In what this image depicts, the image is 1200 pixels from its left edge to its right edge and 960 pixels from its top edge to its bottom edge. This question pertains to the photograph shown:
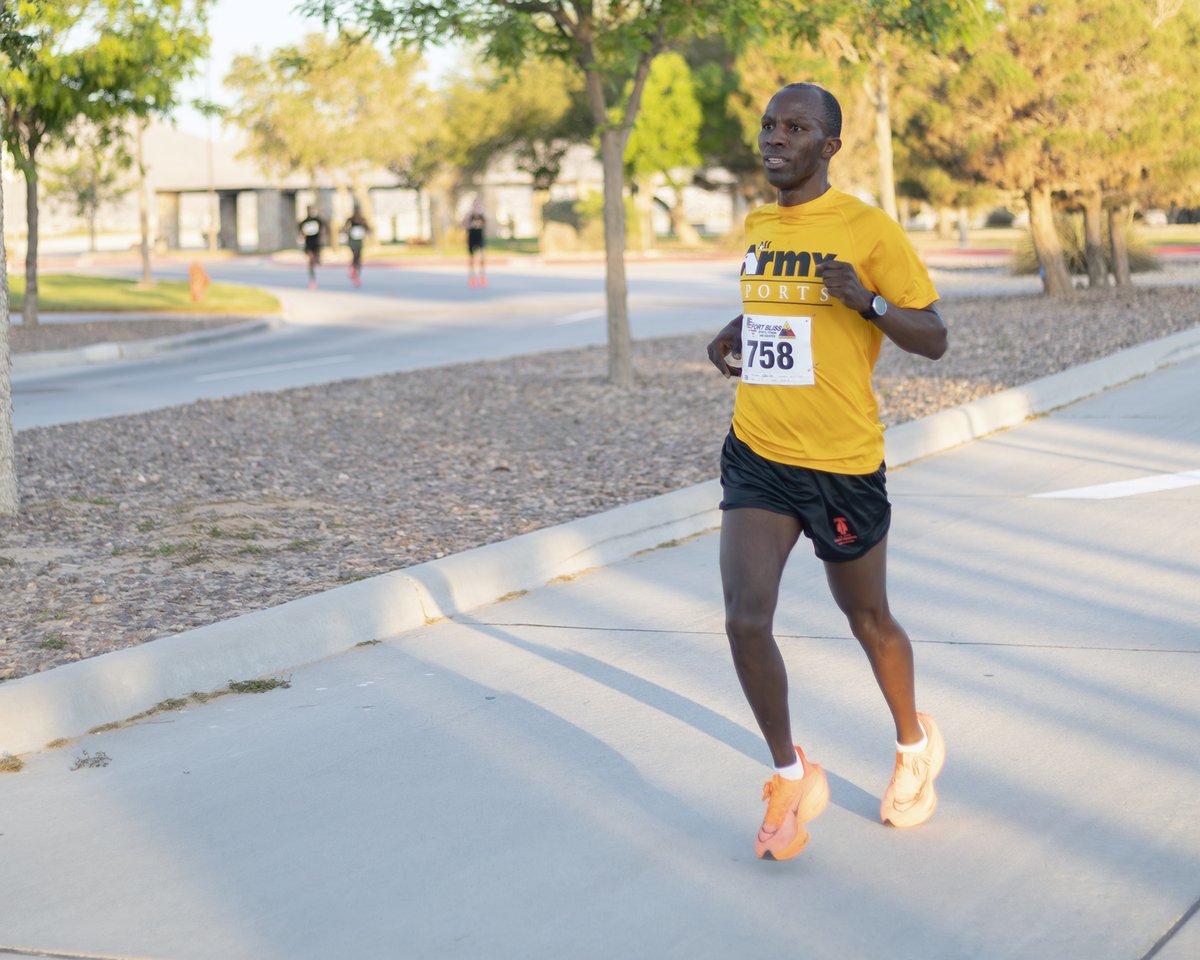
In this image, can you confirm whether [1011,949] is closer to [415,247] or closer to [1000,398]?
[1000,398]

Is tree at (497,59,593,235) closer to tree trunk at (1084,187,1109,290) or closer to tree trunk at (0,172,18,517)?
tree trunk at (1084,187,1109,290)

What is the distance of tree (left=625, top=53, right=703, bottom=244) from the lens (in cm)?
5522

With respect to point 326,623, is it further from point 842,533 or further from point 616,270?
point 616,270

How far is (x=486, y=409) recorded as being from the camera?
13.5 meters

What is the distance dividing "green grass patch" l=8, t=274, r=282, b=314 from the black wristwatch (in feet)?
81.3

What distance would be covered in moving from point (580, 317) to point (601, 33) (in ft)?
36.3

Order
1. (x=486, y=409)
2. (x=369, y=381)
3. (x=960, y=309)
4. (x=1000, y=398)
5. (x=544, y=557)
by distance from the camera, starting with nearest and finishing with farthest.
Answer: (x=544, y=557)
(x=1000, y=398)
(x=486, y=409)
(x=369, y=381)
(x=960, y=309)

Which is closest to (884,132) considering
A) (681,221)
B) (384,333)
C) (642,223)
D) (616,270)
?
(384,333)

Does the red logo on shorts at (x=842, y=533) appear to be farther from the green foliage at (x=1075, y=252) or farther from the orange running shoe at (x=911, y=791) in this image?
the green foliage at (x=1075, y=252)

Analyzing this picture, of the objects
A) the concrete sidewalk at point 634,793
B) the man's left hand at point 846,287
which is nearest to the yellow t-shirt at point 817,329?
Result: the man's left hand at point 846,287

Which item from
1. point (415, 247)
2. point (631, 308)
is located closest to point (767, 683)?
point (631, 308)

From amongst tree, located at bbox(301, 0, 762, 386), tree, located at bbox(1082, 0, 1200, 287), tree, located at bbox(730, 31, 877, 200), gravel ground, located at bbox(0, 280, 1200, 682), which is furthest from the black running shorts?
tree, located at bbox(730, 31, 877, 200)

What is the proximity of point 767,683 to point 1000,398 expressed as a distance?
8.50 metres

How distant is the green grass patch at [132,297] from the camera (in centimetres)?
2895
